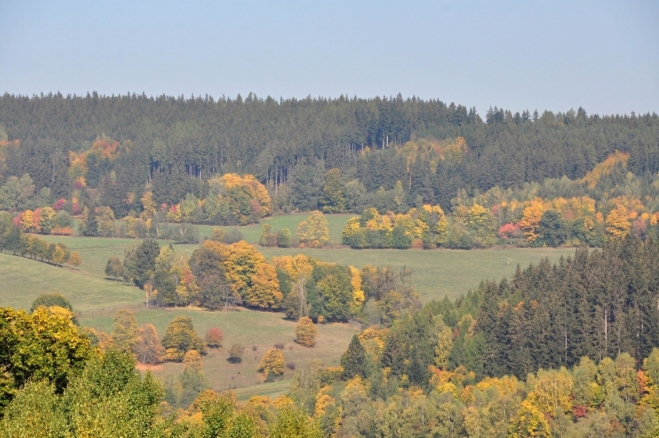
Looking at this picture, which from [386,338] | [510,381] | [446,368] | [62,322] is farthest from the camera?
[386,338]

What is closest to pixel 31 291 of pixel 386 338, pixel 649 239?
pixel 386 338

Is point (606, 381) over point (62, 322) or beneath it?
beneath

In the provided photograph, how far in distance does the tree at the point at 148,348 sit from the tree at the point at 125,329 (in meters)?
0.63

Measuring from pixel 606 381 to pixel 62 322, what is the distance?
65620 mm

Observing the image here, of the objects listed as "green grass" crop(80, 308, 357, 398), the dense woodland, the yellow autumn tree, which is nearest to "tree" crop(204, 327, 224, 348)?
the dense woodland

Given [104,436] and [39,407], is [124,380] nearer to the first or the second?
[39,407]

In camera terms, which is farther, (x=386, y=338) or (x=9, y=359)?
(x=386, y=338)

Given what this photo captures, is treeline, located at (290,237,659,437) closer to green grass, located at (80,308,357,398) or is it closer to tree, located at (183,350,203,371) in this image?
green grass, located at (80,308,357,398)

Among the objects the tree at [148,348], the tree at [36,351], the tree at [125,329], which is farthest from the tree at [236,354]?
the tree at [36,351]

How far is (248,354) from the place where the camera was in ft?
562

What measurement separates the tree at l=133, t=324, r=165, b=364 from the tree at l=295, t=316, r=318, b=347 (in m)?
19.4

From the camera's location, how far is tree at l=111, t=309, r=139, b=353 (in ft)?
550

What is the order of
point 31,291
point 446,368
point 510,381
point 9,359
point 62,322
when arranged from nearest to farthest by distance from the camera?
1. point 9,359
2. point 62,322
3. point 510,381
4. point 446,368
5. point 31,291

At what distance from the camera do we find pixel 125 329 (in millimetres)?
171625
